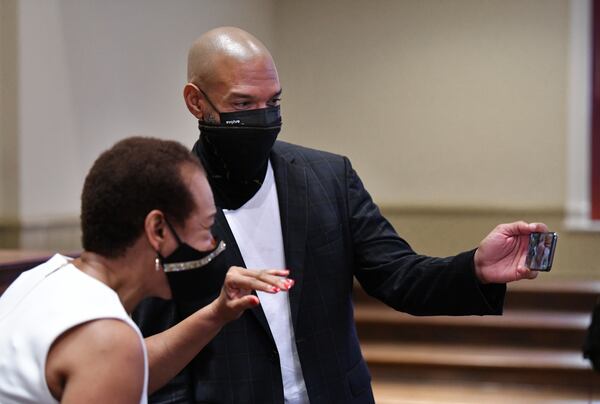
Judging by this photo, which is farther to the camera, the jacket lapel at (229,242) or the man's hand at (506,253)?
the jacket lapel at (229,242)

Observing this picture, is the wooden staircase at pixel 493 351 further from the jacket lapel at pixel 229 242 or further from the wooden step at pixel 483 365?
the jacket lapel at pixel 229 242

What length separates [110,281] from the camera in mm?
1420

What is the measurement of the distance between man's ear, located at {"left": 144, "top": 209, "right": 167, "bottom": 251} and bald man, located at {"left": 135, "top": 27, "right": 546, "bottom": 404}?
0.51 meters

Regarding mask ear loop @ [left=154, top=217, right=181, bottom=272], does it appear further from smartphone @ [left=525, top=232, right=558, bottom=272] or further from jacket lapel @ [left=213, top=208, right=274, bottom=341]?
smartphone @ [left=525, top=232, right=558, bottom=272]

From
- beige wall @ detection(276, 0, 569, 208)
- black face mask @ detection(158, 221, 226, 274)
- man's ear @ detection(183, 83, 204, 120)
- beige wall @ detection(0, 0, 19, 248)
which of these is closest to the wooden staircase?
beige wall @ detection(276, 0, 569, 208)

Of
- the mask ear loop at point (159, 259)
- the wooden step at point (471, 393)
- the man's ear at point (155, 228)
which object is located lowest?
the wooden step at point (471, 393)

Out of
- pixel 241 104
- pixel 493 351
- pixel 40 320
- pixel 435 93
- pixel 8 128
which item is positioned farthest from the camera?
pixel 435 93

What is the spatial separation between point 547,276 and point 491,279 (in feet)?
17.7

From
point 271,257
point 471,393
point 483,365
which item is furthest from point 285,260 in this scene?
point 483,365

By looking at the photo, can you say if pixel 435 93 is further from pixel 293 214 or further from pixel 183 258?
pixel 183 258

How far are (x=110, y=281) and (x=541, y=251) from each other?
Result: 969 mm

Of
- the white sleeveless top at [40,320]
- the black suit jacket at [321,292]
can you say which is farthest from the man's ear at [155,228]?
the black suit jacket at [321,292]

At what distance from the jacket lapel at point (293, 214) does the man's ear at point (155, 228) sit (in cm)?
72

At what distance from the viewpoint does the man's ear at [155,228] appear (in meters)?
1.39
